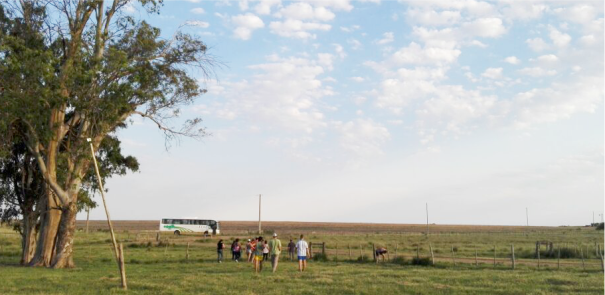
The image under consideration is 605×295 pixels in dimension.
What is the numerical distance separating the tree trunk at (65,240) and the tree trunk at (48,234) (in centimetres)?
51

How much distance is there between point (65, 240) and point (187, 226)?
197ft

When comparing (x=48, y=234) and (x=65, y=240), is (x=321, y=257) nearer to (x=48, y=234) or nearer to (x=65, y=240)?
(x=65, y=240)

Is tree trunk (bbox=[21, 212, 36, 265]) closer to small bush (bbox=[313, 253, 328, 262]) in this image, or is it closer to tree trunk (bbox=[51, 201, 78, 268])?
tree trunk (bbox=[51, 201, 78, 268])

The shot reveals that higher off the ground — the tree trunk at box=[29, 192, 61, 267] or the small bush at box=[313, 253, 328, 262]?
the tree trunk at box=[29, 192, 61, 267]

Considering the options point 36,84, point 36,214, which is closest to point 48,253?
point 36,214

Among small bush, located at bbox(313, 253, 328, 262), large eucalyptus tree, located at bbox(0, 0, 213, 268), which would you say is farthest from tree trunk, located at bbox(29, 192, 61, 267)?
small bush, located at bbox(313, 253, 328, 262)

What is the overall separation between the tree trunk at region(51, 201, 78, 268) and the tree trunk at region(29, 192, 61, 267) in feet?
1.67

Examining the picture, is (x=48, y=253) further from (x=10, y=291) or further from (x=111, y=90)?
(x=10, y=291)

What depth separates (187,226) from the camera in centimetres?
8550

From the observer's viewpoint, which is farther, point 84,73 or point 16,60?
point 84,73

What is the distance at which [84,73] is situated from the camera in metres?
24.4

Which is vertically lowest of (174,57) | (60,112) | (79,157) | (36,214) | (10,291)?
(10,291)

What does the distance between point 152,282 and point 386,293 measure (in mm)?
7634

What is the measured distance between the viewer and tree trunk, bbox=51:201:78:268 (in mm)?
25953
